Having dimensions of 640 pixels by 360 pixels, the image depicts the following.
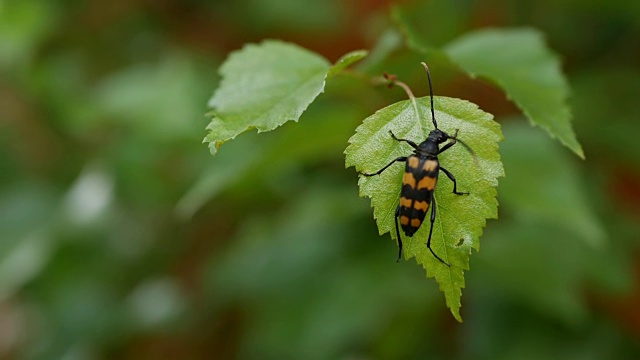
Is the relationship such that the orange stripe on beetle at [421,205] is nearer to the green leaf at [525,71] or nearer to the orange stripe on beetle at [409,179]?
the orange stripe on beetle at [409,179]

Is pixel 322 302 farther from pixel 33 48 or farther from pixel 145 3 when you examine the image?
pixel 145 3

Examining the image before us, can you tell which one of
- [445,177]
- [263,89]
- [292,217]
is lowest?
[292,217]

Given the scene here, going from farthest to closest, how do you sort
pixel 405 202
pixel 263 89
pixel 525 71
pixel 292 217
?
1. pixel 292 217
2. pixel 525 71
3. pixel 263 89
4. pixel 405 202

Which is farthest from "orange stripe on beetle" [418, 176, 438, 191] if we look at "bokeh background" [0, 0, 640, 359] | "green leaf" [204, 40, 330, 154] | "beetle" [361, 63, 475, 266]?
"bokeh background" [0, 0, 640, 359]

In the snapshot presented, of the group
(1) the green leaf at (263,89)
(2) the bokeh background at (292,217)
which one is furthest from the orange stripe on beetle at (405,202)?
(2) the bokeh background at (292,217)

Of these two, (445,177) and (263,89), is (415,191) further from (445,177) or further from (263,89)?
(263,89)

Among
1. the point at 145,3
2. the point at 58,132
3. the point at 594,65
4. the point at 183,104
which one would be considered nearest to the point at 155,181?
the point at 183,104

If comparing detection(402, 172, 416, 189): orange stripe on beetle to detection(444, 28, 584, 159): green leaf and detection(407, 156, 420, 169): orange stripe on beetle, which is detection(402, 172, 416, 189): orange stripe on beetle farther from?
detection(444, 28, 584, 159): green leaf

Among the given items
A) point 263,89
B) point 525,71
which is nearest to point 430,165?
point 263,89
